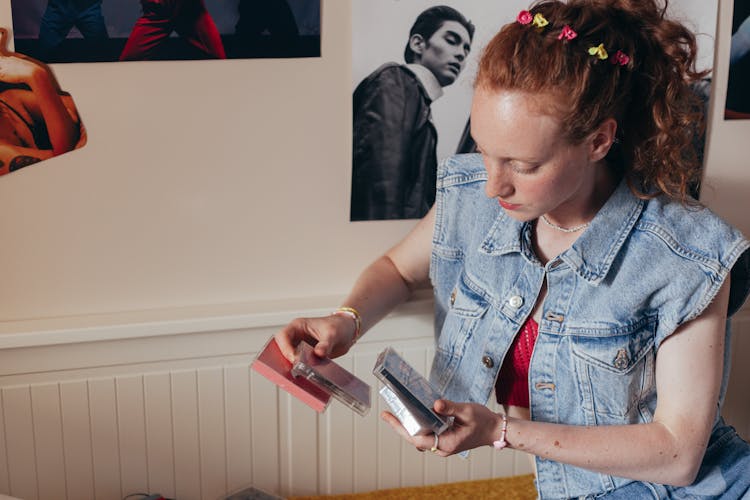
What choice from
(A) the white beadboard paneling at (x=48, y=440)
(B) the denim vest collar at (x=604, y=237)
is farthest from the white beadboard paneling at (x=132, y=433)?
(B) the denim vest collar at (x=604, y=237)

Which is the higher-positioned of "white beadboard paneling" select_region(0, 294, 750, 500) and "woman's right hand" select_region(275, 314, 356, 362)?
"woman's right hand" select_region(275, 314, 356, 362)

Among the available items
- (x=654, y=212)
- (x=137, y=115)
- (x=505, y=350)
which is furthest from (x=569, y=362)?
(x=137, y=115)

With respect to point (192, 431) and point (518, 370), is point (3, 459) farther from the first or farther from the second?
point (518, 370)

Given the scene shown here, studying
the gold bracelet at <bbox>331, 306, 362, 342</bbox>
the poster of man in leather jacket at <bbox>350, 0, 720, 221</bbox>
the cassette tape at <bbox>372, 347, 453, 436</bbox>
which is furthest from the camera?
the poster of man in leather jacket at <bbox>350, 0, 720, 221</bbox>

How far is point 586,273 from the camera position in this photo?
141 centimetres

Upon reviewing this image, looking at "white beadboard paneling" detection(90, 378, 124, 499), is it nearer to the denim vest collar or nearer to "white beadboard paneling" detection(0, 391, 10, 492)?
"white beadboard paneling" detection(0, 391, 10, 492)

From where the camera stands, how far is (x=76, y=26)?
153 cm

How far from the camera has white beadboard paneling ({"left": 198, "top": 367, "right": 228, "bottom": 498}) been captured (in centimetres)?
174

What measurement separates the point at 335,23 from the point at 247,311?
591 millimetres

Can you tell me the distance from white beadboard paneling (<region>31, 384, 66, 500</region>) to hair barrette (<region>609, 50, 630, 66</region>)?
3.80ft

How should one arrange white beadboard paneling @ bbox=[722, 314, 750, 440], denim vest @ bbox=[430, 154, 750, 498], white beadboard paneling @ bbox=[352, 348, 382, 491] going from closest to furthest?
denim vest @ bbox=[430, 154, 750, 498]
white beadboard paneling @ bbox=[352, 348, 382, 491]
white beadboard paneling @ bbox=[722, 314, 750, 440]

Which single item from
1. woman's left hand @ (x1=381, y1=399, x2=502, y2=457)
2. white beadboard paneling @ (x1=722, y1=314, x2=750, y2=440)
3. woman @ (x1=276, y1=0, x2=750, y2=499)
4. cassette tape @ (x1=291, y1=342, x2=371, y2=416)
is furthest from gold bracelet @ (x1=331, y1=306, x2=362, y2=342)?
white beadboard paneling @ (x1=722, y1=314, x2=750, y2=440)

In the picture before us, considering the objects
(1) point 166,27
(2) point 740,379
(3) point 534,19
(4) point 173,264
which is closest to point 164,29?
(1) point 166,27

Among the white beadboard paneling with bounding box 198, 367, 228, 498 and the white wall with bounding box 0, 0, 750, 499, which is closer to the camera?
the white wall with bounding box 0, 0, 750, 499
